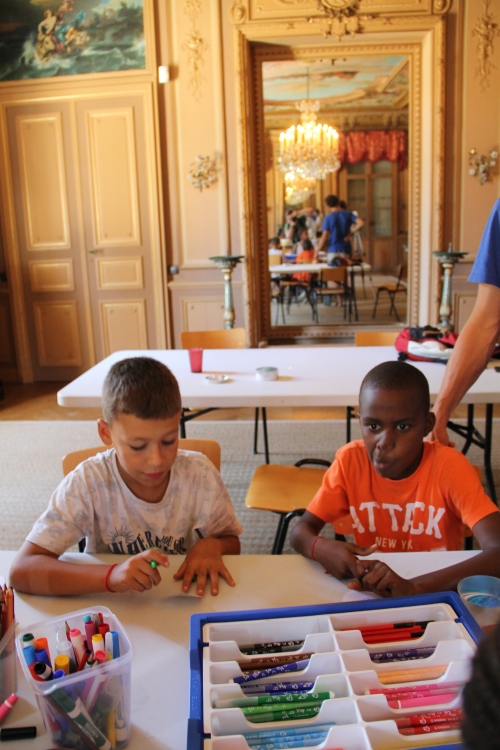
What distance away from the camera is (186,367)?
2.85 m

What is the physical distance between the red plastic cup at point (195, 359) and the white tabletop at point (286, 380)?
0.16 feet

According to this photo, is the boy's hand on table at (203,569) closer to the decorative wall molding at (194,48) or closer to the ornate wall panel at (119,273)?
the ornate wall panel at (119,273)

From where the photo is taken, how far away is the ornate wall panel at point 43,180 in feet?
18.3

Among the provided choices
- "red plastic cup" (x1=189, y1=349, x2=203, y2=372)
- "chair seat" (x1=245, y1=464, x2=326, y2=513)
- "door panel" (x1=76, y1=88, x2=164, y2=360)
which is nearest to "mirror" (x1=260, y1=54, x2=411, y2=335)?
"door panel" (x1=76, y1=88, x2=164, y2=360)

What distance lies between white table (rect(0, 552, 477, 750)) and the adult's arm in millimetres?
677

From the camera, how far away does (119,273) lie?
5723 mm

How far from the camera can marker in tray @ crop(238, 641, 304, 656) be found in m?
0.84

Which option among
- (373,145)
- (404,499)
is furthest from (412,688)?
(373,145)

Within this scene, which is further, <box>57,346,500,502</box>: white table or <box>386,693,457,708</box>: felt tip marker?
<box>57,346,500,502</box>: white table

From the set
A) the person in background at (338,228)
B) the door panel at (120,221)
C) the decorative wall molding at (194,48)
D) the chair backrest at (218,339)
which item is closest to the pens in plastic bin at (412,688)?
the chair backrest at (218,339)

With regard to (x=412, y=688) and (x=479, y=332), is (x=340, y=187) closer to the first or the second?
(x=479, y=332)

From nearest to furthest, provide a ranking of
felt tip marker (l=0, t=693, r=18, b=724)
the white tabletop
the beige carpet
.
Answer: felt tip marker (l=0, t=693, r=18, b=724) → the white tabletop → the beige carpet

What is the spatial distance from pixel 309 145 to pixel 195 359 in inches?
251

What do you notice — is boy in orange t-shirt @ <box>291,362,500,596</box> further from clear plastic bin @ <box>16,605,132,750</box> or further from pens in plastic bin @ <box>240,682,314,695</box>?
clear plastic bin @ <box>16,605,132,750</box>
